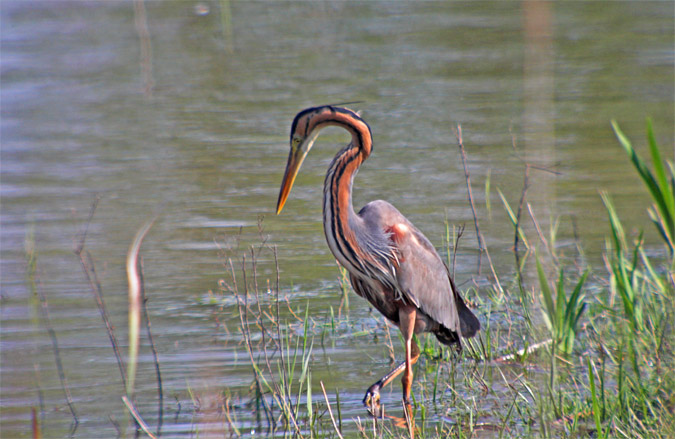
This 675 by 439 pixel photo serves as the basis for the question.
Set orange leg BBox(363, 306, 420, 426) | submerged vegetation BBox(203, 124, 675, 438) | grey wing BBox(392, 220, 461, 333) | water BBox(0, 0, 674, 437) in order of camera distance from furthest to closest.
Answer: water BBox(0, 0, 674, 437)
grey wing BBox(392, 220, 461, 333)
orange leg BBox(363, 306, 420, 426)
submerged vegetation BBox(203, 124, 675, 438)

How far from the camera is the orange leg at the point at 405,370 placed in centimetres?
454

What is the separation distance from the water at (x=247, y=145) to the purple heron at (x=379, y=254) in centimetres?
32

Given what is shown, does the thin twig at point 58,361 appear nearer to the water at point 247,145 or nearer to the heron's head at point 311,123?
the water at point 247,145

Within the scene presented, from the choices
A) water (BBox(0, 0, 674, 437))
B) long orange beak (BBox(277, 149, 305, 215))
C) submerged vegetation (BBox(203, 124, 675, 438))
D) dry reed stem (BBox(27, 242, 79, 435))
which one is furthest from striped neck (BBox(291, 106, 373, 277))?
dry reed stem (BBox(27, 242, 79, 435))

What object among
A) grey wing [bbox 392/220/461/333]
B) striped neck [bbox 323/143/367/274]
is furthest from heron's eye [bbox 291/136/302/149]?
grey wing [bbox 392/220/461/333]

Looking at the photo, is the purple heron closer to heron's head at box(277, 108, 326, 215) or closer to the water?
heron's head at box(277, 108, 326, 215)

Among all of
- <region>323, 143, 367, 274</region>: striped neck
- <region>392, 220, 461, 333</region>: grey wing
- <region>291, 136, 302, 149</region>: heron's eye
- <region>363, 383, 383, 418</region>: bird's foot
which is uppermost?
<region>291, 136, 302, 149</region>: heron's eye

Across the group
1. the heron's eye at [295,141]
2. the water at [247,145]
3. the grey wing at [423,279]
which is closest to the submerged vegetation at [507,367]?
the water at [247,145]

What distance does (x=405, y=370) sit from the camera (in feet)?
15.0

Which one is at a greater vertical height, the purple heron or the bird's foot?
the purple heron

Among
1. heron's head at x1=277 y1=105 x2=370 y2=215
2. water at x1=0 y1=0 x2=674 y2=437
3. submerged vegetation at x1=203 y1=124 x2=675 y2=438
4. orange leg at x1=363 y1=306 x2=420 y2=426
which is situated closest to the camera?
submerged vegetation at x1=203 y1=124 x2=675 y2=438

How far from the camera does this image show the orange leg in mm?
4535

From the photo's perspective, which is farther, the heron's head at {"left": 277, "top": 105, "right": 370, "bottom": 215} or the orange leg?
the orange leg

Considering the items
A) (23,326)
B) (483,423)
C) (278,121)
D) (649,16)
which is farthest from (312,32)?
(483,423)
